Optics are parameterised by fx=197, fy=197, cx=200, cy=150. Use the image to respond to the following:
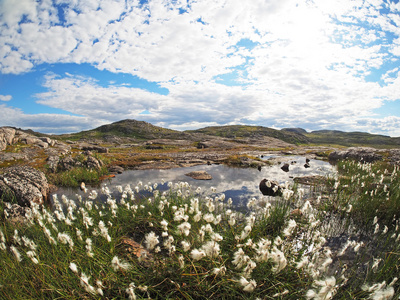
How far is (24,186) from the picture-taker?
1251cm

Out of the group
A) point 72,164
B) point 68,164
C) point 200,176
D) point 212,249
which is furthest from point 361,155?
point 68,164

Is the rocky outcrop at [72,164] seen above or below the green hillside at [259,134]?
below

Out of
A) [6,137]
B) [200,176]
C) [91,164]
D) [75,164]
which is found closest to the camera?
[200,176]

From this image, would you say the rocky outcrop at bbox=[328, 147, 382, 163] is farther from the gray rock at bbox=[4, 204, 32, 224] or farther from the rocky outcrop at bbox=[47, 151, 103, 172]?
the gray rock at bbox=[4, 204, 32, 224]

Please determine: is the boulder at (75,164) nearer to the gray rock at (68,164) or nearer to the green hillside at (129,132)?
the gray rock at (68,164)

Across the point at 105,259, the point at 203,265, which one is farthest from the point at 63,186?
the point at 203,265

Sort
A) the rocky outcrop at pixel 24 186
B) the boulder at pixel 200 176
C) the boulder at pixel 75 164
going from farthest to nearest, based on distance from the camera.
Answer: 1. the boulder at pixel 75 164
2. the boulder at pixel 200 176
3. the rocky outcrop at pixel 24 186

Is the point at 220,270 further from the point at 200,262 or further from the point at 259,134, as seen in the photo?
the point at 259,134

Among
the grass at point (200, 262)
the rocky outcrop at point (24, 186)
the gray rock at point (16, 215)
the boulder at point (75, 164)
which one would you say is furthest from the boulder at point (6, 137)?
the grass at point (200, 262)

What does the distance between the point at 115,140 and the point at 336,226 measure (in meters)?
125

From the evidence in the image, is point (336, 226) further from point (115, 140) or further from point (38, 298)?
point (115, 140)

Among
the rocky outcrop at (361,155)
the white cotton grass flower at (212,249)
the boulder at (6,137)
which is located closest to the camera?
the white cotton grass flower at (212,249)

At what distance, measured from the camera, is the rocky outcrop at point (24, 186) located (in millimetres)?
11649

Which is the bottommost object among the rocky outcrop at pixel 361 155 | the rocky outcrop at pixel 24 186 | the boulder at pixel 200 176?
the boulder at pixel 200 176
